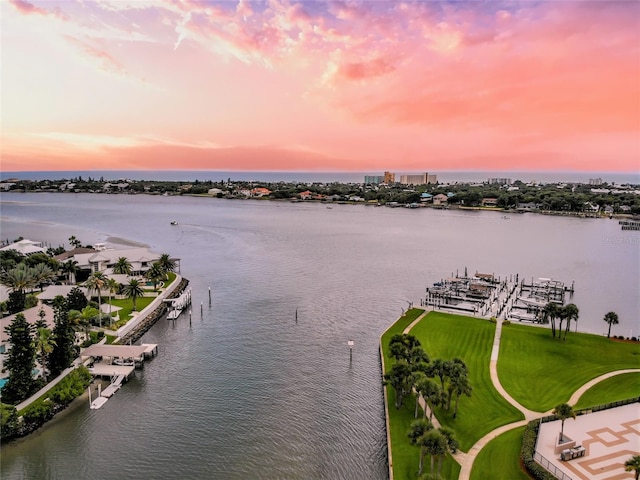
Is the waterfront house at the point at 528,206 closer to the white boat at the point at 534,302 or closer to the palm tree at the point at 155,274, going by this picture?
the white boat at the point at 534,302

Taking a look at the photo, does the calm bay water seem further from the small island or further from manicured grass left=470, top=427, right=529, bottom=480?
manicured grass left=470, top=427, right=529, bottom=480

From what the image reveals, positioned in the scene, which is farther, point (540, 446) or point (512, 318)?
point (512, 318)

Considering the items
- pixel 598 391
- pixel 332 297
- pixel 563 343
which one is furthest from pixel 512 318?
pixel 332 297

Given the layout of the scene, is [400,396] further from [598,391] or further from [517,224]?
[517,224]

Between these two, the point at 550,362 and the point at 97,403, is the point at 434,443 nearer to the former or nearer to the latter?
the point at 550,362

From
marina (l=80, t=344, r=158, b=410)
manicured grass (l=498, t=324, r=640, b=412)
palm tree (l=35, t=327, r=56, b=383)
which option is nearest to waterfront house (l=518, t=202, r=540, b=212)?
manicured grass (l=498, t=324, r=640, b=412)

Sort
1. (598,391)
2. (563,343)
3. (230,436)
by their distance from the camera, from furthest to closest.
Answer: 1. (563,343)
2. (598,391)
3. (230,436)
